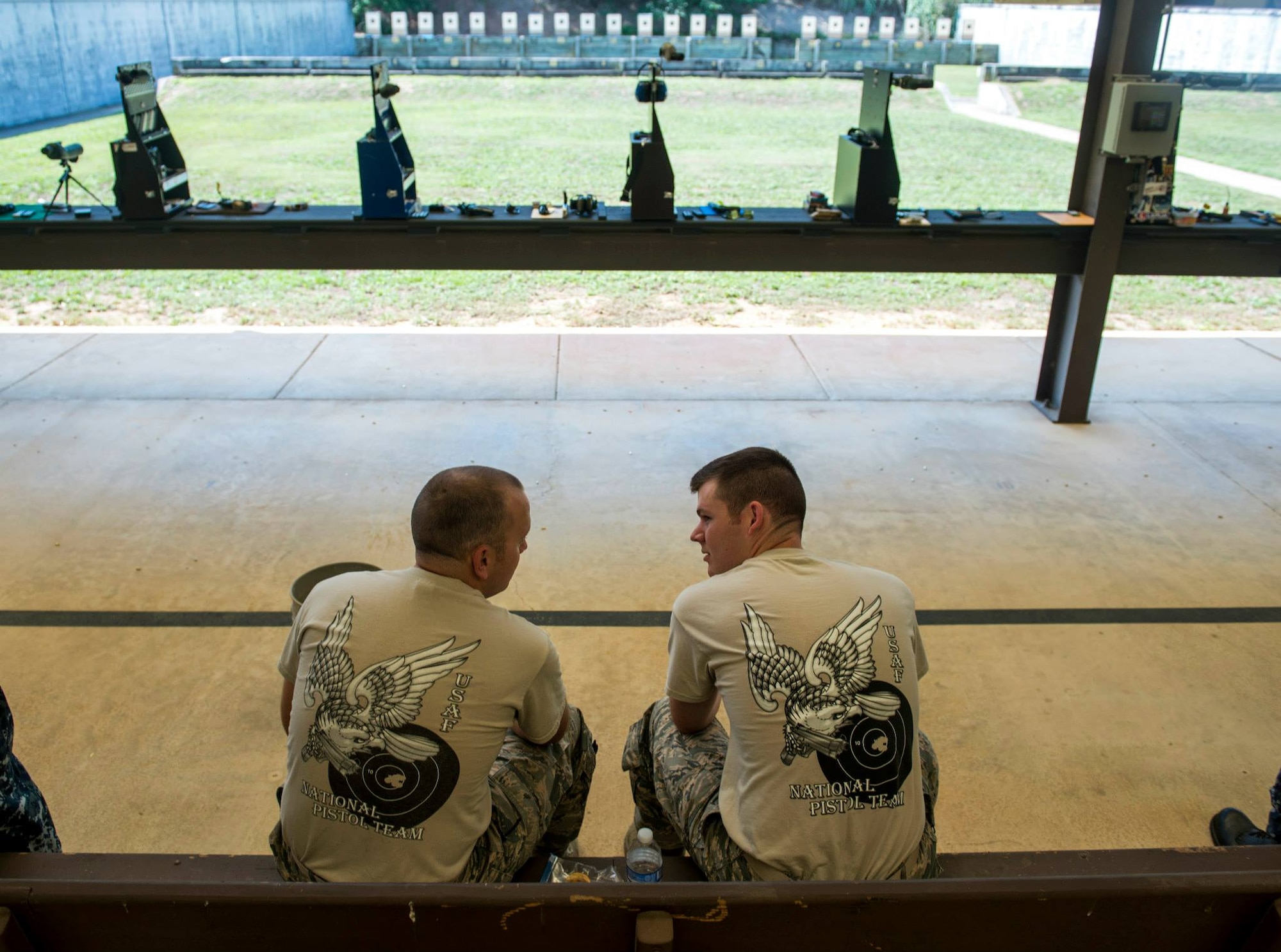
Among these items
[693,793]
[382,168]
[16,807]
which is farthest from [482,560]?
[382,168]

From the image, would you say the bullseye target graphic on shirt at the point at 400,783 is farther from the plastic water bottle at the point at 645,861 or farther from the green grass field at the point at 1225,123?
the green grass field at the point at 1225,123

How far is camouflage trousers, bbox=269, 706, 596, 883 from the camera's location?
69.9 inches

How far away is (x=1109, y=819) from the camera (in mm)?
2660

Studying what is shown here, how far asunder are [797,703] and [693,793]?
1.30ft

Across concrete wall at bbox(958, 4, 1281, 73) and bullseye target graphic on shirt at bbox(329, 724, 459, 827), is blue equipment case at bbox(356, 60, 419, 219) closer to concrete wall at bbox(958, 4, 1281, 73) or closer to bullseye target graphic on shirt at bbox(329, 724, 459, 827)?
bullseye target graphic on shirt at bbox(329, 724, 459, 827)

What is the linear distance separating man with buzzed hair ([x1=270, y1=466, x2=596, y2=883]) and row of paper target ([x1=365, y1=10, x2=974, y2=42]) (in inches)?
339

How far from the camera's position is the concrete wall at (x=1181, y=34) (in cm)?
745

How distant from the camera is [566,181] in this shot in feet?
33.8

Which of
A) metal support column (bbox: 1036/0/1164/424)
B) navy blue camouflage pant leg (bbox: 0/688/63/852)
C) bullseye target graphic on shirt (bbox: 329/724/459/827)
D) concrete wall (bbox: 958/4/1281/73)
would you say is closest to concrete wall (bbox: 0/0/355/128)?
concrete wall (bbox: 958/4/1281/73)

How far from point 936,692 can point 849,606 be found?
160 cm

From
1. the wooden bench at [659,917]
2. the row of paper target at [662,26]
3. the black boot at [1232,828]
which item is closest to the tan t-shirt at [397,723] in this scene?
the wooden bench at [659,917]

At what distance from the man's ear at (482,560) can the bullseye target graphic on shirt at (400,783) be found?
298 millimetres

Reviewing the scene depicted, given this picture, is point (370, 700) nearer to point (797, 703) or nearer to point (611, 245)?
point (797, 703)

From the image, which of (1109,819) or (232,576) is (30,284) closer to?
(232,576)
